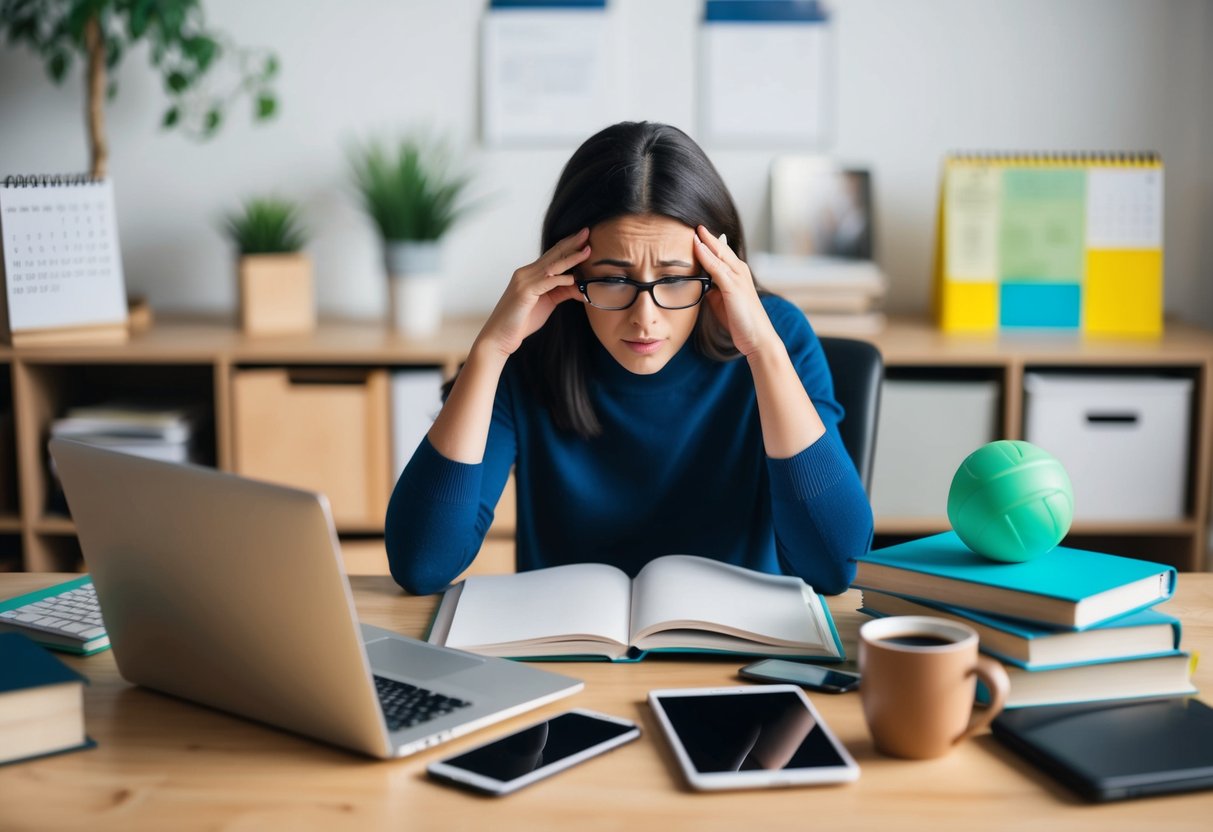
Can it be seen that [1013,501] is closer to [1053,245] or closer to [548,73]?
[1053,245]

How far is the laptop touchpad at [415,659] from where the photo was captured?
1.04m

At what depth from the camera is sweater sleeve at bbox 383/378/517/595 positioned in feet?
4.36

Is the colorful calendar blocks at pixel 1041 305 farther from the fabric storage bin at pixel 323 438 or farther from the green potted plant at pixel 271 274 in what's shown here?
the green potted plant at pixel 271 274

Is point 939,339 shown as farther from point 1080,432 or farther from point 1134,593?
point 1134,593

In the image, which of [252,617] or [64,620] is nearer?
[252,617]

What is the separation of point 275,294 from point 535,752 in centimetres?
192

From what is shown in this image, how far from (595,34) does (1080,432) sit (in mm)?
1328

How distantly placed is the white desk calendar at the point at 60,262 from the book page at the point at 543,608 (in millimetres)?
1548

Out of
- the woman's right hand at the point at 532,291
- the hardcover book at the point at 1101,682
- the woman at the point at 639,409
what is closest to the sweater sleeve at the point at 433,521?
the woman at the point at 639,409

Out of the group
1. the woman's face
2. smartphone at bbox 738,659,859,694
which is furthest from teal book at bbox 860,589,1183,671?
the woman's face

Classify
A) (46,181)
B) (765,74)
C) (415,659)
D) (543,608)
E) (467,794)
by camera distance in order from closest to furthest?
(467,794) → (415,659) → (543,608) → (46,181) → (765,74)

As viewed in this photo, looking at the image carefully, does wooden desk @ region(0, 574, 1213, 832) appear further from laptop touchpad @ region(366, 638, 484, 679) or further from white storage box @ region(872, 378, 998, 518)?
white storage box @ region(872, 378, 998, 518)

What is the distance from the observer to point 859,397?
164 cm

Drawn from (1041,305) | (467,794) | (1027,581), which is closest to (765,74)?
(1041,305)
